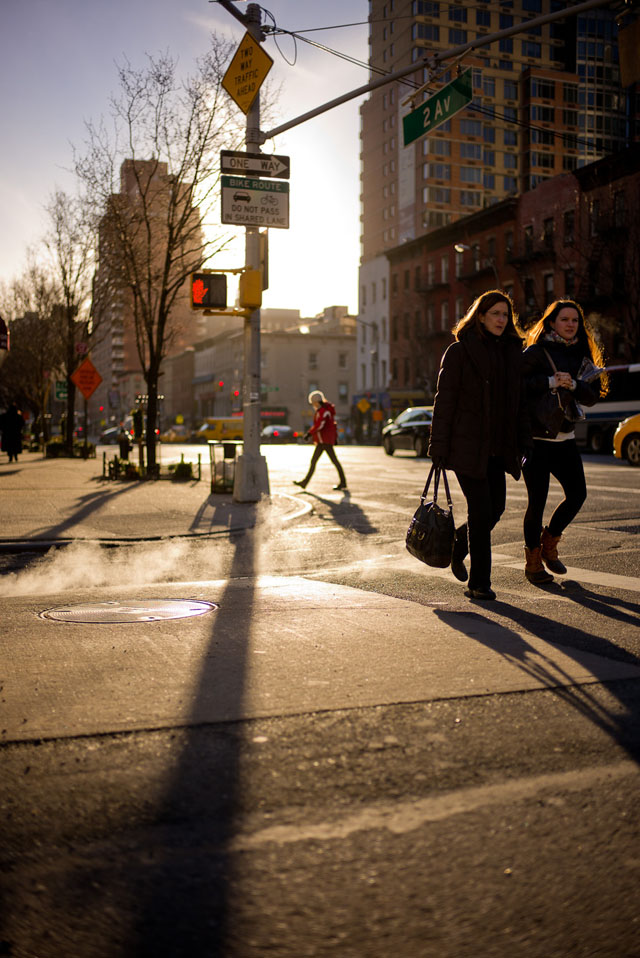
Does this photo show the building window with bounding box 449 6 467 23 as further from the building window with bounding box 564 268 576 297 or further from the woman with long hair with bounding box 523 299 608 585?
the woman with long hair with bounding box 523 299 608 585

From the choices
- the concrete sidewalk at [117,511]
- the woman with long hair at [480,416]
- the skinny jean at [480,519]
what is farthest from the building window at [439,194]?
the skinny jean at [480,519]

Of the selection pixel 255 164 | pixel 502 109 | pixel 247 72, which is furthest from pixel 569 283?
pixel 502 109

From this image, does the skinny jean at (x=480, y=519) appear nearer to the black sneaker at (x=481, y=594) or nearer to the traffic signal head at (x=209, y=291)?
the black sneaker at (x=481, y=594)

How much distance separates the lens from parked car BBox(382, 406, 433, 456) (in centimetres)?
3150

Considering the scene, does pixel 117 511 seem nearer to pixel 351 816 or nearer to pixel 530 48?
pixel 351 816

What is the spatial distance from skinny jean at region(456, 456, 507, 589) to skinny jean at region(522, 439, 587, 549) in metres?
0.57

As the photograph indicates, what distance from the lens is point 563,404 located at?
662 centimetres

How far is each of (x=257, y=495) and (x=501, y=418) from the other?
943 centimetres

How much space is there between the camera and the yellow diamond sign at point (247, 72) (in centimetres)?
1491

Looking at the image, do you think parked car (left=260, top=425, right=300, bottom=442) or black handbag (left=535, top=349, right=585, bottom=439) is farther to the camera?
parked car (left=260, top=425, right=300, bottom=442)

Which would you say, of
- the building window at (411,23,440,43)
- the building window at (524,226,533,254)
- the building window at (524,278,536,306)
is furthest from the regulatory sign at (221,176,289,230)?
the building window at (411,23,440,43)

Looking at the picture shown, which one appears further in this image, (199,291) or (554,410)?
(199,291)

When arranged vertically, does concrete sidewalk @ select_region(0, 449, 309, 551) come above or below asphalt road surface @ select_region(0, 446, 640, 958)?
below

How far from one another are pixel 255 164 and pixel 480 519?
996 cm
